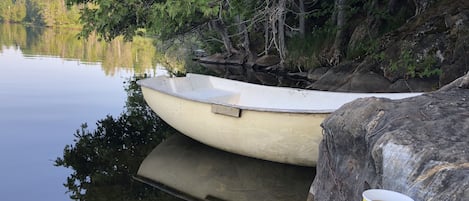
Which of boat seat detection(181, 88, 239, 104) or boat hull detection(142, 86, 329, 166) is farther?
boat seat detection(181, 88, 239, 104)

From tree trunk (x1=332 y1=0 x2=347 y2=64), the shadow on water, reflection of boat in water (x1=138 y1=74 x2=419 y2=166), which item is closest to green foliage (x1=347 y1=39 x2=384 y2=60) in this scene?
tree trunk (x1=332 y1=0 x2=347 y2=64)

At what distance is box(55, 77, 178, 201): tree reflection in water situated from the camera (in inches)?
149

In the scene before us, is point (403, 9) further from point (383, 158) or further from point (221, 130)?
point (383, 158)

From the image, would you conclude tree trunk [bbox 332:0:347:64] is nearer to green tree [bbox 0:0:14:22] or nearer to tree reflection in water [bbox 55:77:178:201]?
Result: tree reflection in water [bbox 55:77:178:201]

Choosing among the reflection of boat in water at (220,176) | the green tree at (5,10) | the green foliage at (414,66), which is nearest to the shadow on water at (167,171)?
the reflection of boat in water at (220,176)

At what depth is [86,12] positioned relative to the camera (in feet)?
29.3

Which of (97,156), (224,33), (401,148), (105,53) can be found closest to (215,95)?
(97,156)

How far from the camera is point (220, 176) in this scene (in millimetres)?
4070

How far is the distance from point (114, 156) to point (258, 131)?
1.77 m

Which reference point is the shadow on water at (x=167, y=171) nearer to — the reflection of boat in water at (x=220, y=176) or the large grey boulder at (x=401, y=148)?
the reflection of boat in water at (x=220, y=176)

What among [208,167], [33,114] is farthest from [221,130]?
[33,114]

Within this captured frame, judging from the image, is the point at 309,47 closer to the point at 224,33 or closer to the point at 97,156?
the point at 224,33

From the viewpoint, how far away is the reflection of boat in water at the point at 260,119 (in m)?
3.78

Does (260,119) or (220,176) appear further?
(220,176)
